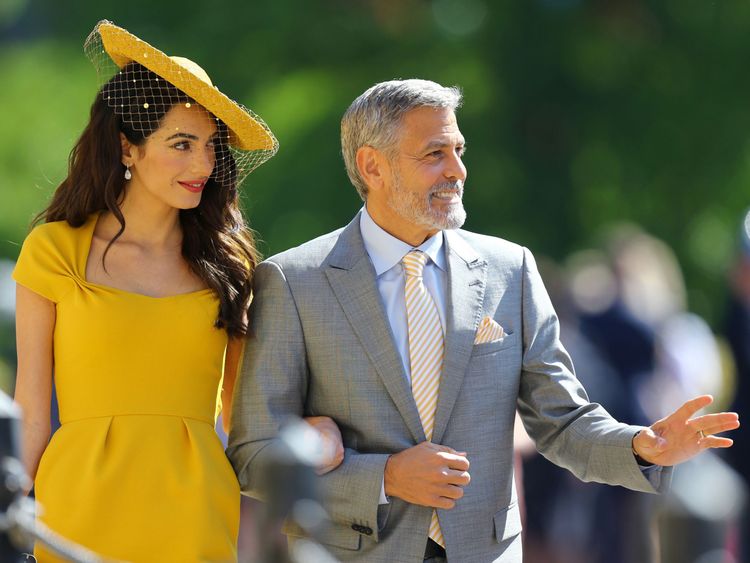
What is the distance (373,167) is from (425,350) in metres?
0.57

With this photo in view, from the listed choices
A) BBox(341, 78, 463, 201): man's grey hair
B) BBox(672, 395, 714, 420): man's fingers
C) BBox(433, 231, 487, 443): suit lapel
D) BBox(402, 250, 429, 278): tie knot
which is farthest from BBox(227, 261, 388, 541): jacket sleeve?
BBox(672, 395, 714, 420): man's fingers

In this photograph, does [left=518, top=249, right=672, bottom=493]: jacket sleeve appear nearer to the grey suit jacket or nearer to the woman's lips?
the grey suit jacket

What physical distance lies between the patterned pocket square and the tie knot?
23cm

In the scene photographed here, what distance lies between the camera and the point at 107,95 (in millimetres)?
4219

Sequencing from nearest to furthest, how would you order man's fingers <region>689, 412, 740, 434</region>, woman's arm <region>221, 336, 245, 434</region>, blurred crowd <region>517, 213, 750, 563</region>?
man's fingers <region>689, 412, 740, 434</region>, woman's arm <region>221, 336, 245, 434</region>, blurred crowd <region>517, 213, 750, 563</region>

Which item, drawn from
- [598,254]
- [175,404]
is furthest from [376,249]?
[598,254]

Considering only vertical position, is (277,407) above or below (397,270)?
below

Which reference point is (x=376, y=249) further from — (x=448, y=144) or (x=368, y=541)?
(x=368, y=541)

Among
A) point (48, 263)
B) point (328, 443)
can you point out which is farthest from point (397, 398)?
point (48, 263)

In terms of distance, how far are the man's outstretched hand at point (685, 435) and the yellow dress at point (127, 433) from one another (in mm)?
1154

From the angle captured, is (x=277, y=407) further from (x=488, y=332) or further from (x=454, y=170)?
(x=454, y=170)

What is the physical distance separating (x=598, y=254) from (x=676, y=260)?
63.1 inches

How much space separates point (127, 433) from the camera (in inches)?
156

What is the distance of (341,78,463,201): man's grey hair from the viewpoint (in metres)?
4.12
